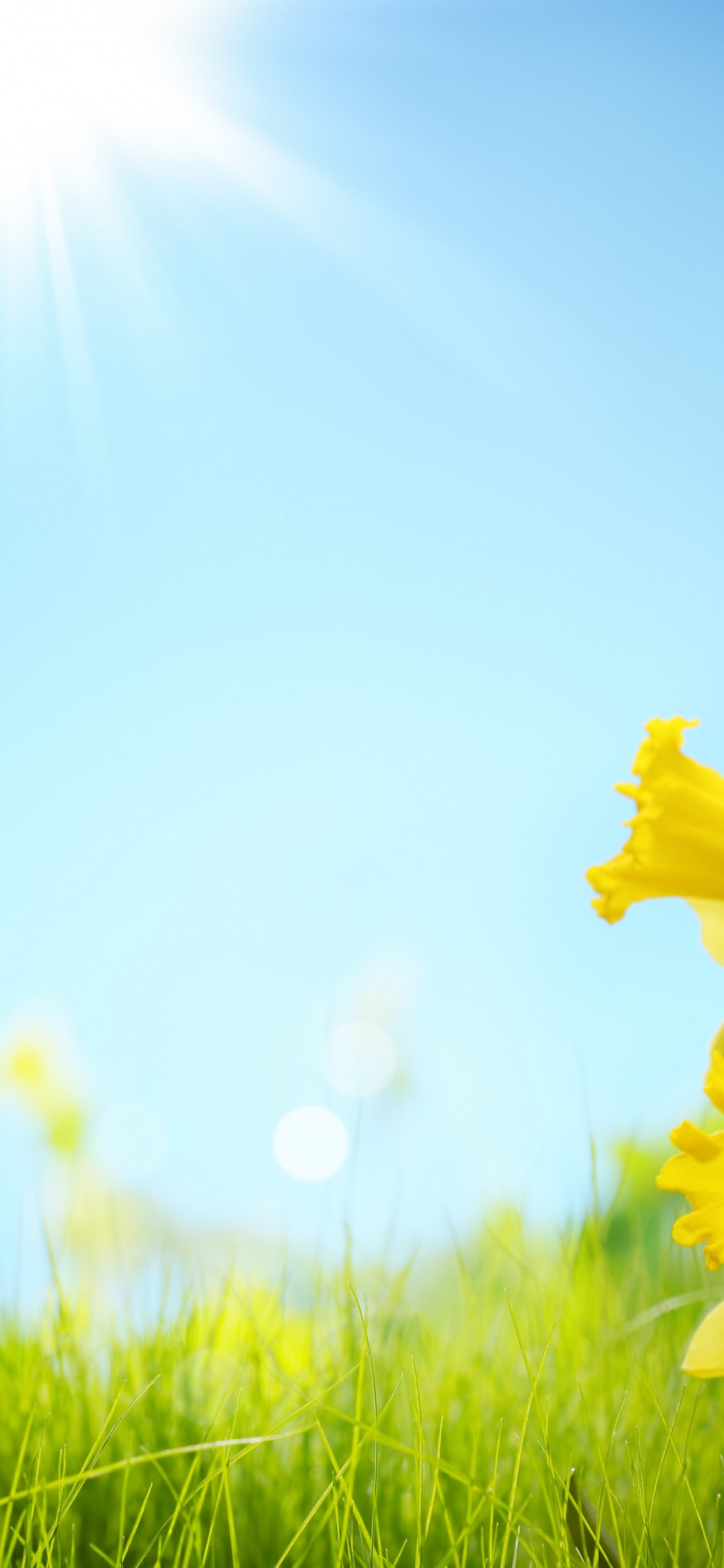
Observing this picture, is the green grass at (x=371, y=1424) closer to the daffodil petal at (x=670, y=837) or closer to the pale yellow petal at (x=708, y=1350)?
the pale yellow petal at (x=708, y=1350)

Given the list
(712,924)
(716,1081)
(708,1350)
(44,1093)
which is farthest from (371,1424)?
(44,1093)

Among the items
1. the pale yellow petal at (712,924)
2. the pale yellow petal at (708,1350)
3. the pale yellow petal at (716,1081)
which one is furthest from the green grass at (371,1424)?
the pale yellow petal at (712,924)

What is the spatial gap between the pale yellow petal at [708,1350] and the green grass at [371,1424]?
0.16 ft

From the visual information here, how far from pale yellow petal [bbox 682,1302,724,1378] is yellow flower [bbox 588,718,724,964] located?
0.98 feet

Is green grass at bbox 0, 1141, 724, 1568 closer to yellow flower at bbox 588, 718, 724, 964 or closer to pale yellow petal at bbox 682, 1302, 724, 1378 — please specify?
pale yellow petal at bbox 682, 1302, 724, 1378

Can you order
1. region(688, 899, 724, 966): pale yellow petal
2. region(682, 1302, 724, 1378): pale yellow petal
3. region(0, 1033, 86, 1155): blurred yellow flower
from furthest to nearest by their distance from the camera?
region(0, 1033, 86, 1155): blurred yellow flower
region(688, 899, 724, 966): pale yellow petal
region(682, 1302, 724, 1378): pale yellow petal

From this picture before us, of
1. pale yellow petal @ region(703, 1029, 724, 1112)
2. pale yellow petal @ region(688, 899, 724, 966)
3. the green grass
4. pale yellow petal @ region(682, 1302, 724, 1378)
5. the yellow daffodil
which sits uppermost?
pale yellow petal @ region(688, 899, 724, 966)

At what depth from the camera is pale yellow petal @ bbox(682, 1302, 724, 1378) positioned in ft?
2.93

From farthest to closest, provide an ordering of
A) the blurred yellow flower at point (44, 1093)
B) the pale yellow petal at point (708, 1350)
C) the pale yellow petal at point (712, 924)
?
1. the blurred yellow flower at point (44, 1093)
2. the pale yellow petal at point (712, 924)
3. the pale yellow petal at point (708, 1350)

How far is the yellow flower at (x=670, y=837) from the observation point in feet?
3.18

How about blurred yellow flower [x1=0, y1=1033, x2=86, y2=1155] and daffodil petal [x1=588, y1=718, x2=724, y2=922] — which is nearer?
daffodil petal [x1=588, y1=718, x2=724, y2=922]

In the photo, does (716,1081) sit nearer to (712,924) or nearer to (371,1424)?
(712,924)

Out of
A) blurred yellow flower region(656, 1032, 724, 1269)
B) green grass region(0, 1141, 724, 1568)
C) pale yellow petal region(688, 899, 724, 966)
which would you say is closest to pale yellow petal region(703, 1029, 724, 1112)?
blurred yellow flower region(656, 1032, 724, 1269)

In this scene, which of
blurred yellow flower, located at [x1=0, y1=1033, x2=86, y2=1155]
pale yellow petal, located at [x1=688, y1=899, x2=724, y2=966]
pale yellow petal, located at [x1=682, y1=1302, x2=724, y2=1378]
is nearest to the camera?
pale yellow petal, located at [x1=682, y1=1302, x2=724, y2=1378]
